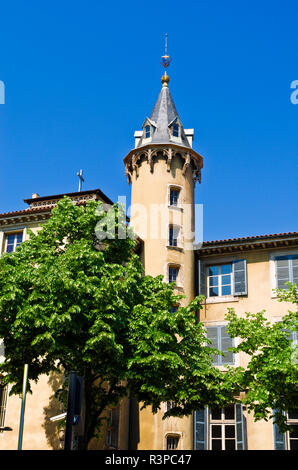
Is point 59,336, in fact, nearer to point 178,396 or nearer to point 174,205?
point 178,396

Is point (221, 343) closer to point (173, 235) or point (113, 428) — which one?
point (173, 235)

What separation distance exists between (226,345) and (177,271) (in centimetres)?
499

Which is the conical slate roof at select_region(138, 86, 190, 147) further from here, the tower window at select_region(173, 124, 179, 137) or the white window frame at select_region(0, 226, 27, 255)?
the white window frame at select_region(0, 226, 27, 255)

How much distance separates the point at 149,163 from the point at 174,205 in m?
3.05

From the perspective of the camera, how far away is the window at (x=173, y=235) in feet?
107

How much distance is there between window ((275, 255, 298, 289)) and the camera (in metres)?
30.5

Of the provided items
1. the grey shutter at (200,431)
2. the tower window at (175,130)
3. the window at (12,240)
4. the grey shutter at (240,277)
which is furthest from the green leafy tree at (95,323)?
the tower window at (175,130)

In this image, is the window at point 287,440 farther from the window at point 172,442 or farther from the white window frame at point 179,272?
the white window frame at point 179,272

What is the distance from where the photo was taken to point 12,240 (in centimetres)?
2966

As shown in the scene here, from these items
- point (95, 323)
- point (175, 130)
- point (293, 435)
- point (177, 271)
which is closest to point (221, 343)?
point (177, 271)
